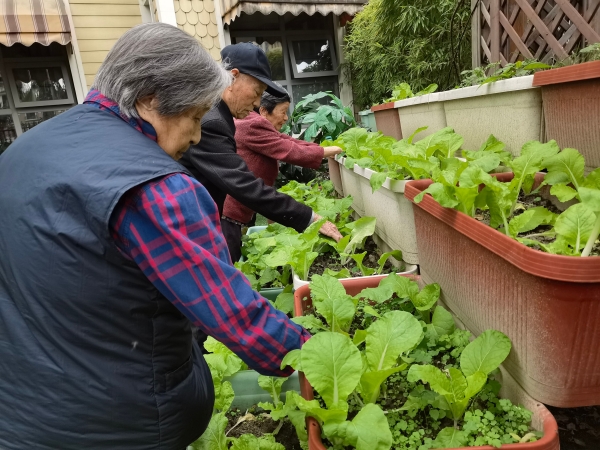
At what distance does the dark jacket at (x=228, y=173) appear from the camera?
5.96 ft

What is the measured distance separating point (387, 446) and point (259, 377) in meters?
0.64

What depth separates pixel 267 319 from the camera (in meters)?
0.91

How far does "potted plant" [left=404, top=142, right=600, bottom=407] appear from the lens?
716 millimetres

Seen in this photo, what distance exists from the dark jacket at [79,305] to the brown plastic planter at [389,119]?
77.5 inches

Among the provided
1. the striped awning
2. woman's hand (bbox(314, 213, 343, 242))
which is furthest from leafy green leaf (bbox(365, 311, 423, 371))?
the striped awning

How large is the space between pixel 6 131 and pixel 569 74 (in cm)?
673

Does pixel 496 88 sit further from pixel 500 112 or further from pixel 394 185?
pixel 394 185

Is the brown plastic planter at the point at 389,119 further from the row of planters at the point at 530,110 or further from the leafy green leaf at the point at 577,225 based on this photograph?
the leafy green leaf at the point at 577,225

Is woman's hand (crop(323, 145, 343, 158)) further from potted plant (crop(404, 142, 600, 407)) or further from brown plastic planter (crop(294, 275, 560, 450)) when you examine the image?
brown plastic planter (crop(294, 275, 560, 450))

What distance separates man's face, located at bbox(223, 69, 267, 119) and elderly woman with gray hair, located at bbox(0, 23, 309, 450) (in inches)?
38.1

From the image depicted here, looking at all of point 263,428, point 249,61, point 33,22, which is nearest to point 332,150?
point 249,61

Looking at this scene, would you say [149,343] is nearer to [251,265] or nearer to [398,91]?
[251,265]

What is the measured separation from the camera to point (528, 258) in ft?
2.39

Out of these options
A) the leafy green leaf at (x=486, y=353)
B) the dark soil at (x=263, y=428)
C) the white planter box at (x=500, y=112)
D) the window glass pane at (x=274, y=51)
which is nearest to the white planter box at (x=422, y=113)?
the white planter box at (x=500, y=112)
